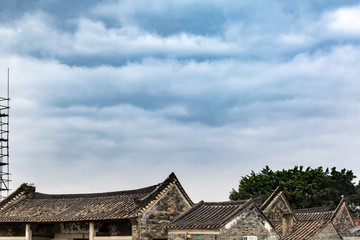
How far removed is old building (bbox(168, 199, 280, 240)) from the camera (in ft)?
80.4

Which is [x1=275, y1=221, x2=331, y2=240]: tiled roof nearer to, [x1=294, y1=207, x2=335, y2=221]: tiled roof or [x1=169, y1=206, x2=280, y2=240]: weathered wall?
[x1=169, y1=206, x2=280, y2=240]: weathered wall

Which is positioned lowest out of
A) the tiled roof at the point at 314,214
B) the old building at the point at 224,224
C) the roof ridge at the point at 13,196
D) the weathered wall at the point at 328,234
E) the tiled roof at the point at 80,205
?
the weathered wall at the point at 328,234

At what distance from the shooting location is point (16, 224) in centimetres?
3312

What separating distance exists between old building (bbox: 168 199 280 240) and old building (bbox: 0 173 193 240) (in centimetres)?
184

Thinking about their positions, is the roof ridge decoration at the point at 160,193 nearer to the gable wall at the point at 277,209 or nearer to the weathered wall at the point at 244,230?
the weathered wall at the point at 244,230

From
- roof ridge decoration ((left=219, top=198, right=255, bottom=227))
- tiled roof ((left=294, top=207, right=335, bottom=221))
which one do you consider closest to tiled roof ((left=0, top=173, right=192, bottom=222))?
roof ridge decoration ((left=219, top=198, right=255, bottom=227))

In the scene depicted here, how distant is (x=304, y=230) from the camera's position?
29.3 m

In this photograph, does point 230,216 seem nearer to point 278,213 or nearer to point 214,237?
point 214,237

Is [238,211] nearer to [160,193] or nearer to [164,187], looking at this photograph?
[160,193]

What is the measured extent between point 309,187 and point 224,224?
34181 millimetres

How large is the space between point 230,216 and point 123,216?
6028 millimetres

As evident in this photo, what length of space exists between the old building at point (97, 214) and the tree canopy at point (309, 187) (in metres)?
27.9

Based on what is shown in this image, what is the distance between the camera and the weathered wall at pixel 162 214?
27.3 metres

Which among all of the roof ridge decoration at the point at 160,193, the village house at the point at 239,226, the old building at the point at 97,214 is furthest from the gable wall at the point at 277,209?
the old building at the point at 97,214
